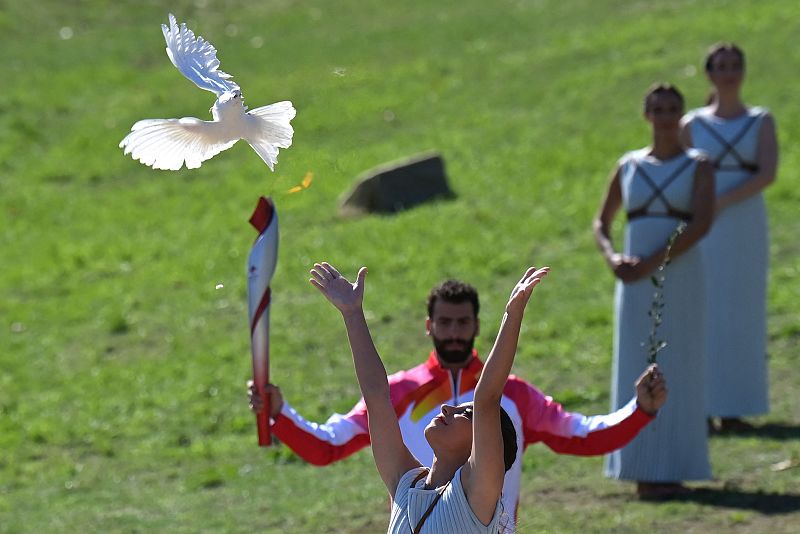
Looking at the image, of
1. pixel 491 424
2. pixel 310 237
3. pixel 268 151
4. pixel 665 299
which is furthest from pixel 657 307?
pixel 310 237

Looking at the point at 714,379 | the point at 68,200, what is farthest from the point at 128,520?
the point at 68,200

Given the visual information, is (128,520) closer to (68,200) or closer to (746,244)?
(746,244)

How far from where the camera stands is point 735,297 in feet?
32.3

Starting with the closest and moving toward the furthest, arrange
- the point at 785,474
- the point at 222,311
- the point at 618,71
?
the point at 785,474 < the point at 222,311 < the point at 618,71

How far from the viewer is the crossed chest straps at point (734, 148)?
9.39 m

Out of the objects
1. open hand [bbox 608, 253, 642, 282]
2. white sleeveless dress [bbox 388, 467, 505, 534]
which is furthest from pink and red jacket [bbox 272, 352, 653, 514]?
open hand [bbox 608, 253, 642, 282]

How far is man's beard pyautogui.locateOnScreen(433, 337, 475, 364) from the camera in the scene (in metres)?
5.86

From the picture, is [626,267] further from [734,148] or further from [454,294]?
[454,294]

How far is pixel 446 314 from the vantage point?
5832 millimetres

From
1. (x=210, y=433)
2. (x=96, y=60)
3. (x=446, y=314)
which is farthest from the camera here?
(x=96, y=60)

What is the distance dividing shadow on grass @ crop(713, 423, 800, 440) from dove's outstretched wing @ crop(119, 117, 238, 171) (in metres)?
5.49

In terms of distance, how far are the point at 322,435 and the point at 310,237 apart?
9.45m

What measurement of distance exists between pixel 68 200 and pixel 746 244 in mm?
10103

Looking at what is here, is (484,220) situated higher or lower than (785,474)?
higher
